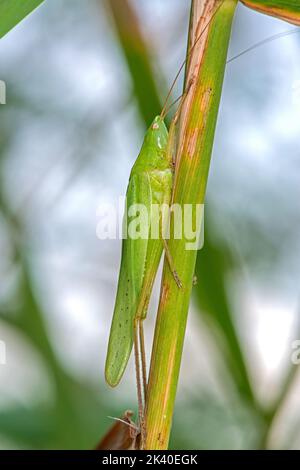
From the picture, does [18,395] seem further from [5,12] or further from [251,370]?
[5,12]

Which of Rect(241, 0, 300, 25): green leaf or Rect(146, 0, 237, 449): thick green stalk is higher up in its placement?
Rect(241, 0, 300, 25): green leaf

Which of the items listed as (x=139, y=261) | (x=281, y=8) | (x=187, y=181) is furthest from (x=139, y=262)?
(x=281, y=8)

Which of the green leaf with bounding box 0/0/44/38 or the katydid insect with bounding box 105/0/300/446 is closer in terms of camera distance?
the green leaf with bounding box 0/0/44/38

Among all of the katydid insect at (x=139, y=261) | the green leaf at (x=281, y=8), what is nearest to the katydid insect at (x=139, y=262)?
the katydid insect at (x=139, y=261)


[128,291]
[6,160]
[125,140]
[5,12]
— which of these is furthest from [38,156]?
[5,12]

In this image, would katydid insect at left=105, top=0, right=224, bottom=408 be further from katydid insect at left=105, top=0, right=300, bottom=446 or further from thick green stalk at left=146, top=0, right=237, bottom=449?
thick green stalk at left=146, top=0, right=237, bottom=449

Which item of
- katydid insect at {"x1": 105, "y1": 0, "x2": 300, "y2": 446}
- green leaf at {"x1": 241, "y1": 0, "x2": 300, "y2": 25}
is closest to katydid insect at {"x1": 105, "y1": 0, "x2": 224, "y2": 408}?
katydid insect at {"x1": 105, "y1": 0, "x2": 300, "y2": 446}
